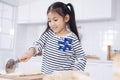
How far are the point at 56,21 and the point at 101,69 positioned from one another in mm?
2144

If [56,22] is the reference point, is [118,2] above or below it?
above

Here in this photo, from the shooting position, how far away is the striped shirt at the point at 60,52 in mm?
963

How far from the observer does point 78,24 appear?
3660 millimetres

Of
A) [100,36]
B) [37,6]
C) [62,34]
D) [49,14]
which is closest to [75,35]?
[62,34]

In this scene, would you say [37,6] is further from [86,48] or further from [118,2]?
[118,2]

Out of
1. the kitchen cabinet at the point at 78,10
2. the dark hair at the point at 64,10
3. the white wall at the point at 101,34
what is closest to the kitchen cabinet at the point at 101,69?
the white wall at the point at 101,34

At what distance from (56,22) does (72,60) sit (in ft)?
0.67

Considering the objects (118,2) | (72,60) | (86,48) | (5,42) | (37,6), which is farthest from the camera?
(5,42)

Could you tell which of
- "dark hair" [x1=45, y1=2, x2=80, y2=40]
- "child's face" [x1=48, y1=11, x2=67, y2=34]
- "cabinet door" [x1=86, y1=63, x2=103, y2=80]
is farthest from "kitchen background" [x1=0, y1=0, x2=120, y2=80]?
"child's face" [x1=48, y1=11, x2=67, y2=34]

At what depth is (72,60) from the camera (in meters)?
1.01

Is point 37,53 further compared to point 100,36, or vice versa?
point 100,36

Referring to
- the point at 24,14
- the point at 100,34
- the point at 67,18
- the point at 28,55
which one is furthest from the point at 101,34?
the point at 28,55

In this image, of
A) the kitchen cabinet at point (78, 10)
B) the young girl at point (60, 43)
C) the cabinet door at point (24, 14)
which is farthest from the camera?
the cabinet door at point (24, 14)

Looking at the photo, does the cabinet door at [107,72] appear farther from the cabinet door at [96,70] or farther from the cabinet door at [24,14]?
the cabinet door at [24,14]
